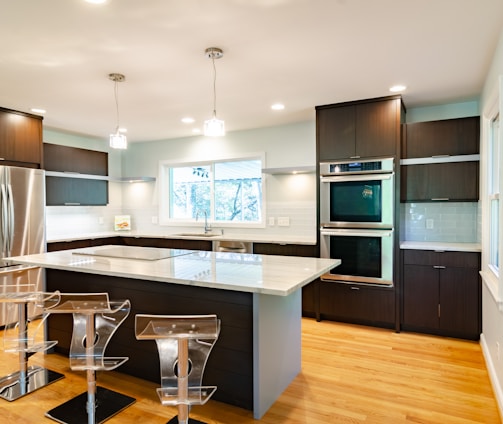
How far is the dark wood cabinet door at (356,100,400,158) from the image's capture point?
3.65m

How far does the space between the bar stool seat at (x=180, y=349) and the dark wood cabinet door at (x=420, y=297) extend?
2570 mm

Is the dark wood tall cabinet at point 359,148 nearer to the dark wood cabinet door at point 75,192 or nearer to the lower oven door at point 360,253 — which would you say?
the lower oven door at point 360,253

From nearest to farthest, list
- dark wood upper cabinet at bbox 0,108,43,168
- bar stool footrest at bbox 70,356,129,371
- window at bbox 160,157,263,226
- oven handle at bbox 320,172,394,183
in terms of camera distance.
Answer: bar stool footrest at bbox 70,356,129,371 < oven handle at bbox 320,172,394,183 < dark wood upper cabinet at bbox 0,108,43,168 < window at bbox 160,157,263,226

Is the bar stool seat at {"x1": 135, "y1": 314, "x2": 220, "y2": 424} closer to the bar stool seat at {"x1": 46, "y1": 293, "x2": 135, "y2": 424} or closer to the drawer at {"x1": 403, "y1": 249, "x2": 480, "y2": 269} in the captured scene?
the bar stool seat at {"x1": 46, "y1": 293, "x2": 135, "y2": 424}

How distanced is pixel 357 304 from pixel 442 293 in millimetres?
854

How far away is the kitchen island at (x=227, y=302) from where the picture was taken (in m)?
2.12

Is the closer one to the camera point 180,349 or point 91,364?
point 180,349

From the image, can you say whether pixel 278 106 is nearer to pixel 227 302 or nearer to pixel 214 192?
pixel 214 192

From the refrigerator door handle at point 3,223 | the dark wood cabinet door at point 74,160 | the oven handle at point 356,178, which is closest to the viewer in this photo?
the oven handle at point 356,178

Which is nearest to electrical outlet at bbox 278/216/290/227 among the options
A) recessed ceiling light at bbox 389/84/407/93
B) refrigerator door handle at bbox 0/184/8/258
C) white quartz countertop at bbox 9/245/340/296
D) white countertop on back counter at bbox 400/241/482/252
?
white countertop on back counter at bbox 400/241/482/252

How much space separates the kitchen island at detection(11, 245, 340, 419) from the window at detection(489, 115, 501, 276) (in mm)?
1405

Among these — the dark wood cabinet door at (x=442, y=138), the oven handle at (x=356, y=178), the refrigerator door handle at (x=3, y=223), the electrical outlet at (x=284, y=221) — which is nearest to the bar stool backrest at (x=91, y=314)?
the refrigerator door handle at (x=3, y=223)

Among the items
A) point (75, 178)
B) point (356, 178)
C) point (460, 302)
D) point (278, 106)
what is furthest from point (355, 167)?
point (75, 178)

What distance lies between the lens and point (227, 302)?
2242mm
